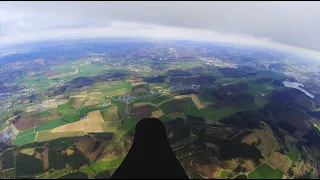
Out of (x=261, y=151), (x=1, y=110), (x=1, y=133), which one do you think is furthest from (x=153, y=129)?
→ (x=1, y=110)

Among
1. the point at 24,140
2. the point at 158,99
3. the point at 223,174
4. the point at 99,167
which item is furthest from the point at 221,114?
the point at 24,140

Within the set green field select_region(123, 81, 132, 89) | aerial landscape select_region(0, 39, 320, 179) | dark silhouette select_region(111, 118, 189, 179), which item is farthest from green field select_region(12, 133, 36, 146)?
green field select_region(123, 81, 132, 89)

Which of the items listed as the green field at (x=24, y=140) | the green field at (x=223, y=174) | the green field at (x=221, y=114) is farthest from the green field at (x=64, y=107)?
the green field at (x=223, y=174)

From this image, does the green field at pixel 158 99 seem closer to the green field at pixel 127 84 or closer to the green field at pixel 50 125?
the green field at pixel 127 84

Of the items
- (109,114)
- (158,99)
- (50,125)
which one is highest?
(158,99)

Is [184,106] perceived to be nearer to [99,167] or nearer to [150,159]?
[99,167]
